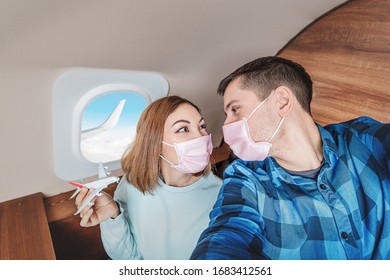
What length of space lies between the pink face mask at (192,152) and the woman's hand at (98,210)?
200 mm

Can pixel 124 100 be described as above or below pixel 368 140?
above

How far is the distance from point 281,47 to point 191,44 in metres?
0.27

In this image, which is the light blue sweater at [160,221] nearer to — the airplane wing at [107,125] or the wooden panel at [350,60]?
the airplane wing at [107,125]

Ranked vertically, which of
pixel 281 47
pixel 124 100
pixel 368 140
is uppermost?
pixel 281 47

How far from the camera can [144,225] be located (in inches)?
30.9

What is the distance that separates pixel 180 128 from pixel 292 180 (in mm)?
328

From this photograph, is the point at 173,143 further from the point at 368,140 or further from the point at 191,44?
the point at 368,140

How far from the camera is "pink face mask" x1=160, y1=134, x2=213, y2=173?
0.74 metres

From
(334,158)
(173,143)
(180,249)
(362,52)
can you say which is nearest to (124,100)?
(173,143)

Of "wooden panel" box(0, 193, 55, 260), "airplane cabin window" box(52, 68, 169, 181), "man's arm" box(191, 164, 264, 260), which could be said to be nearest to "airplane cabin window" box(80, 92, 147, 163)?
"airplane cabin window" box(52, 68, 169, 181)

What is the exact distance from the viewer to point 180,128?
30.0 inches

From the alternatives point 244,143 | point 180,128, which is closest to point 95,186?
point 180,128

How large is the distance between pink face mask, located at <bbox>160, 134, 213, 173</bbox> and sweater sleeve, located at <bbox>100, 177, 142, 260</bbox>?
19cm

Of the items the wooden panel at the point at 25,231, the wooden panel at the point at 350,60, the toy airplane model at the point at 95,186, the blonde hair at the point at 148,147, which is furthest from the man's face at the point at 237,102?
the wooden panel at the point at 25,231
